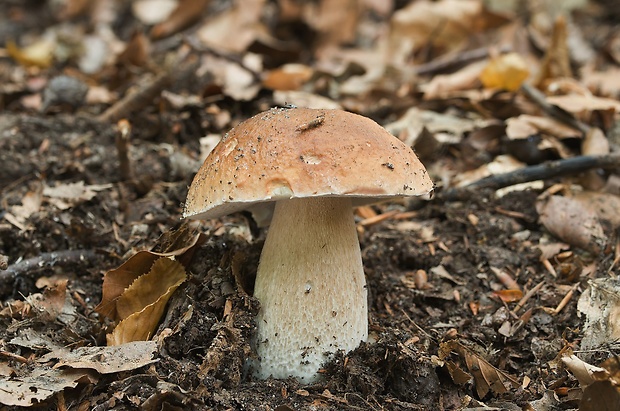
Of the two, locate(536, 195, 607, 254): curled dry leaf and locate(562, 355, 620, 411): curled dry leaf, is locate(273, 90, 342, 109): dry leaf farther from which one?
locate(562, 355, 620, 411): curled dry leaf

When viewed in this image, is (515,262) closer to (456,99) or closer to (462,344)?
(462,344)

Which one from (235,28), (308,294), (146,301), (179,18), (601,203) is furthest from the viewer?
(179,18)

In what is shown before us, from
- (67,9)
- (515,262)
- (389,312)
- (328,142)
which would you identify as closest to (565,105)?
(515,262)

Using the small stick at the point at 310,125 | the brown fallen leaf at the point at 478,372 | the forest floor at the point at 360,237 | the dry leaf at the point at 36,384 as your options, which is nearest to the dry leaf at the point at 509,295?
the forest floor at the point at 360,237

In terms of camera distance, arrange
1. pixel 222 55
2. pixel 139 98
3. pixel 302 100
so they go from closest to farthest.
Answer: pixel 139 98
pixel 302 100
pixel 222 55

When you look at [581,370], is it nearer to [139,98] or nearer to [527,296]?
[527,296]

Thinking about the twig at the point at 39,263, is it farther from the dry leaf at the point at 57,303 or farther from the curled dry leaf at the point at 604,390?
the curled dry leaf at the point at 604,390

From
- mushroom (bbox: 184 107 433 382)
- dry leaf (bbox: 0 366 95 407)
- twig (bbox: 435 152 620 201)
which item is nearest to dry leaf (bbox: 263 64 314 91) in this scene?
twig (bbox: 435 152 620 201)

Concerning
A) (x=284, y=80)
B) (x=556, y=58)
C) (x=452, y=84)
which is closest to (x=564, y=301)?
(x=452, y=84)
